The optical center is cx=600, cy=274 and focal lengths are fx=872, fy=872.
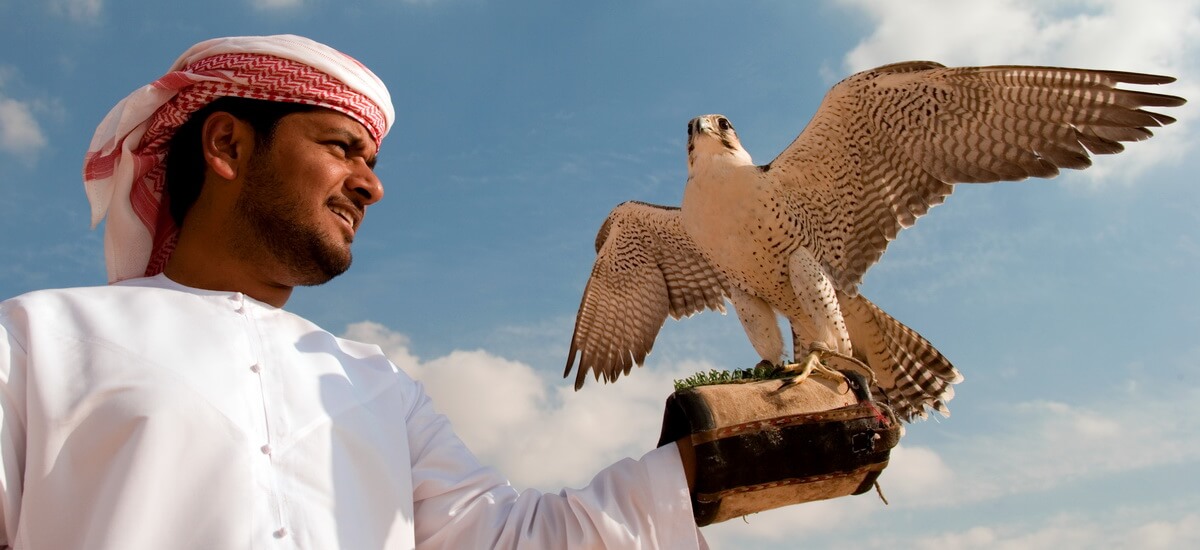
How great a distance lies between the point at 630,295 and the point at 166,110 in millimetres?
3199

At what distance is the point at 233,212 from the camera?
1883 millimetres

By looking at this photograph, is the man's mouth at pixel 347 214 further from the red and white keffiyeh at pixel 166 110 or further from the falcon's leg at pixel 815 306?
the falcon's leg at pixel 815 306

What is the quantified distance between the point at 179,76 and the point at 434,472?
1060 mm

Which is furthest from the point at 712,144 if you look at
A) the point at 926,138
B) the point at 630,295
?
the point at 630,295

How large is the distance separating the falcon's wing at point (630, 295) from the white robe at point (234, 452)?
2.90 meters

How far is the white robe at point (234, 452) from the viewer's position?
140cm

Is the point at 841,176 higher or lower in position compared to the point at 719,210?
higher

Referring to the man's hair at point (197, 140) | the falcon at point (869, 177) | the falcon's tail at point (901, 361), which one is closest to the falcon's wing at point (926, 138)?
the falcon at point (869, 177)

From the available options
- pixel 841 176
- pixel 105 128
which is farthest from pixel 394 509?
pixel 841 176

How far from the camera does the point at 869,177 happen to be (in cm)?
419

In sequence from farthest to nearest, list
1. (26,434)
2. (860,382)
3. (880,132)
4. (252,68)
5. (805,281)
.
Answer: (880,132) < (805,281) < (252,68) < (860,382) < (26,434)

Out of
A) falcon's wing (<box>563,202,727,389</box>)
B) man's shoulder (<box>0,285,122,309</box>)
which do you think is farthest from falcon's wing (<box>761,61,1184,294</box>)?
man's shoulder (<box>0,285,122,309</box>)

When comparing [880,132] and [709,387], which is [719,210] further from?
[709,387]

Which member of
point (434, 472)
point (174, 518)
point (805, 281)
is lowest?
point (174, 518)
